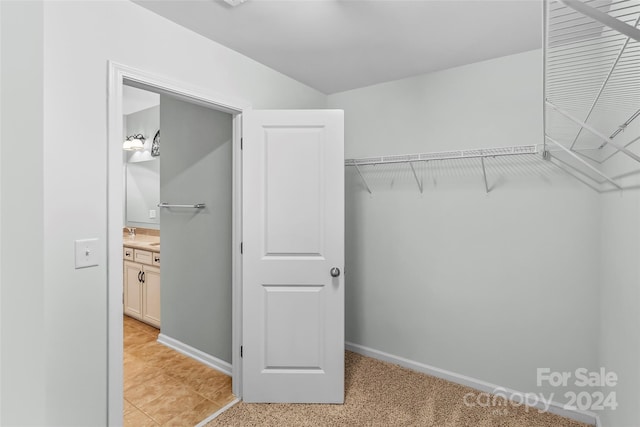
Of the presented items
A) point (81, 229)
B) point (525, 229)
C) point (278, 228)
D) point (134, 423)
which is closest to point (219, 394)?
point (134, 423)

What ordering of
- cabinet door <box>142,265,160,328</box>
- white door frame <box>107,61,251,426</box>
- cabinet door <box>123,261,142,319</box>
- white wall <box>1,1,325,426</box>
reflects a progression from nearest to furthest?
white wall <box>1,1,325,426</box>, white door frame <box>107,61,251,426</box>, cabinet door <box>142,265,160,328</box>, cabinet door <box>123,261,142,319</box>

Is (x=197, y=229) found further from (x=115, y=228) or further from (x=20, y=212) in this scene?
(x=20, y=212)

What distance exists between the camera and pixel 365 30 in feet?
6.17

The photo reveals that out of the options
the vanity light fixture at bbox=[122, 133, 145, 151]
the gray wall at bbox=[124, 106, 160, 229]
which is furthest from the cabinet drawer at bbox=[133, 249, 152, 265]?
the vanity light fixture at bbox=[122, 133, 145, 151]

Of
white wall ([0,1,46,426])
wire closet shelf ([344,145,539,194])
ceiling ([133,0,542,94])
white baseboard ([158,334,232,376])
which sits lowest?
white baseboard ([158,334,232,376])

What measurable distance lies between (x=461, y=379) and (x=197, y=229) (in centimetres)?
234

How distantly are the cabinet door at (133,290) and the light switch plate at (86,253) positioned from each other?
2.25 m

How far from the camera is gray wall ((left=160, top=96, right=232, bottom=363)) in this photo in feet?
8.35

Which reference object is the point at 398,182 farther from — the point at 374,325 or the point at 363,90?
the point at 374,325

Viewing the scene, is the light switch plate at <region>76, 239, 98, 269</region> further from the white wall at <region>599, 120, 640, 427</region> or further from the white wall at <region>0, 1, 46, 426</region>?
the white wall at <region>599, 120, 640, 427</region>

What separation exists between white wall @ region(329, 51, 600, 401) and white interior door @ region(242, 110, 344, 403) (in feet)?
2.21

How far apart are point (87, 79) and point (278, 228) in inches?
50.0

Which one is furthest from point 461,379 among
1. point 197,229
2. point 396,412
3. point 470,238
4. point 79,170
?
point 79,170

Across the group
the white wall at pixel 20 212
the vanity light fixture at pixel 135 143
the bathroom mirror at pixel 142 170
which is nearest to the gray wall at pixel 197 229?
the bathroom mirror at pixel 142 170
